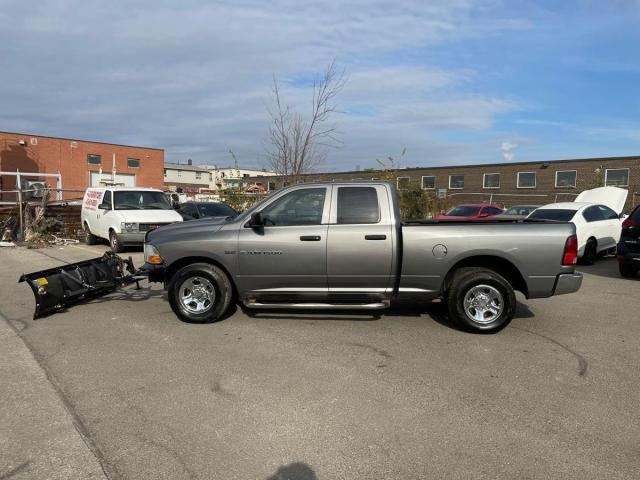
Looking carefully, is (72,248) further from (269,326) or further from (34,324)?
(269,326)

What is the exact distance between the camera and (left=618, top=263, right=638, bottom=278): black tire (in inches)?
392

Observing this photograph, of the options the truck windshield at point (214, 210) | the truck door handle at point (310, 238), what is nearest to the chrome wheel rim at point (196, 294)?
the truck door handle at point (310, 238)

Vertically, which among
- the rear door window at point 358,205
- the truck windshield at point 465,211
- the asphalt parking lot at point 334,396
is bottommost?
the asphalt parking lot at point 334,396

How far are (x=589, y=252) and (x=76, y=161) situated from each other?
38.5m

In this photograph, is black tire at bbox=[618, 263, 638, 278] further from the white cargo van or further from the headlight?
the white cargo van

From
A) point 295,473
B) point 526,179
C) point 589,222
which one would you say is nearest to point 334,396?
point 295,473

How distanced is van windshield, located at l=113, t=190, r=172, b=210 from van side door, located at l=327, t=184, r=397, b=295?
32.3 feet

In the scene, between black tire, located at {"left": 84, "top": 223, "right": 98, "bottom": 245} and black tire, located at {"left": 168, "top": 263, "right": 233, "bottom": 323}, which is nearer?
black tire, located at {"left": 168, "top": 263, "right": 233, "bottom": 323}

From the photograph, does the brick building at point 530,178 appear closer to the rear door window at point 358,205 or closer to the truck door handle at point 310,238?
the rear door window at point 358,205

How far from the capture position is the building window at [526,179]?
38312mm

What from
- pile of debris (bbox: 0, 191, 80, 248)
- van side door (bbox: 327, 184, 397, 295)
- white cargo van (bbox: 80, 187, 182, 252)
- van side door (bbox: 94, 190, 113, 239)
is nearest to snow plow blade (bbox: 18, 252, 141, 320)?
van side door (bbox: 327, 184, 397, 295)

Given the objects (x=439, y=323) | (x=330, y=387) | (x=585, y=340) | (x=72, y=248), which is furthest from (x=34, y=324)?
(x=72, y=248)

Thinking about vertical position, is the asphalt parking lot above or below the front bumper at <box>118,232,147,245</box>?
below

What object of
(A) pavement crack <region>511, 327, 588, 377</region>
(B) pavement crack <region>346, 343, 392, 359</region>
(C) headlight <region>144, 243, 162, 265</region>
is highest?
(C) headlight <region>144, 243, 162, 265</region>
